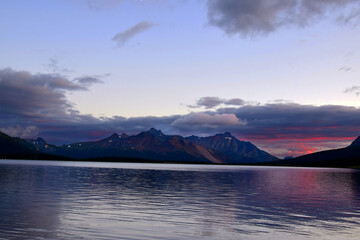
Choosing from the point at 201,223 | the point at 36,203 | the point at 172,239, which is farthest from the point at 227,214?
the point at 36,203

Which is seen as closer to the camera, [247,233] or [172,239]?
[172,239]

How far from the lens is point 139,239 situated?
25359mm

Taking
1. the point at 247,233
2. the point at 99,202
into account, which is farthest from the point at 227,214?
the point at 99,202

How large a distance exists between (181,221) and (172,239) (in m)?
7.87

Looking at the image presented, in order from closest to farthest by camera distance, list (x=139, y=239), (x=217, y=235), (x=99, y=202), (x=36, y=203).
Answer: (x=139, y=239) → (x=217, y=235) → (x=36, y=203) → (x=99, y=202)

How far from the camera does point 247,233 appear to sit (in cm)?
2856

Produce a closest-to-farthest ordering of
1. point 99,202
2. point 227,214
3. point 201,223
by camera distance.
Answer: point 201,223, point 227,214, point 99,202

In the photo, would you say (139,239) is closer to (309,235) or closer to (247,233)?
(247,233)

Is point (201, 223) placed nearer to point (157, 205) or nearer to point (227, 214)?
point (227, 214)

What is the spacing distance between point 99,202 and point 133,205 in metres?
5.30

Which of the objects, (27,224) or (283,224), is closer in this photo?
(27,224)

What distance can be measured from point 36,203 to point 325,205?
3954 cm

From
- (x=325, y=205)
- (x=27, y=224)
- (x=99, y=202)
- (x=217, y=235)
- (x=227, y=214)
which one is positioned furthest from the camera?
(x=325, y=205)

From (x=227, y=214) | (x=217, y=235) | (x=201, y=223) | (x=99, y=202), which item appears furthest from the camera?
(x=99, y=202)
